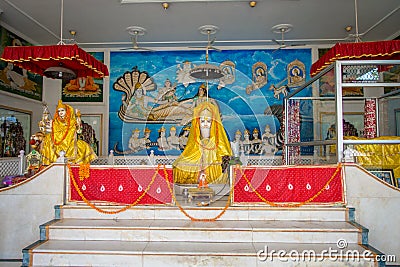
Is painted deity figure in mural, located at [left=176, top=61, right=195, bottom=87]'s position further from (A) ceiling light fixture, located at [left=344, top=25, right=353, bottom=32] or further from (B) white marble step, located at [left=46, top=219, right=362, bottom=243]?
(B) white marble step, located at [left=46, top=219, right=362, bottom=243]

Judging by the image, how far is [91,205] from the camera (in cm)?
418

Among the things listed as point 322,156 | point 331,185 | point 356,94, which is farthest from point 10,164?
point 356,94

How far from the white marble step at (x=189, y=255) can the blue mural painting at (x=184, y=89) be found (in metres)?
5.00

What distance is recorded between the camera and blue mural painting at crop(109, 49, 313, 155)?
8523mm

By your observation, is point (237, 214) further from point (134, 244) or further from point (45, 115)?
point (45, 115)

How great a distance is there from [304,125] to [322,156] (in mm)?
849

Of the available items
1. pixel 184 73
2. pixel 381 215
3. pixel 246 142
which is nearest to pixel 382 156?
pixel 381 215

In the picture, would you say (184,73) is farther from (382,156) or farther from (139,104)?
(382,156)

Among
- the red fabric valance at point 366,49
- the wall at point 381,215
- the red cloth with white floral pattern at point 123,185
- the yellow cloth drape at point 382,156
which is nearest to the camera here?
the wall at point 381,215

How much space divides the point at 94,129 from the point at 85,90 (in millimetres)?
1185

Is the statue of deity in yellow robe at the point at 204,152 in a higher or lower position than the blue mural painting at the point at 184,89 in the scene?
lower

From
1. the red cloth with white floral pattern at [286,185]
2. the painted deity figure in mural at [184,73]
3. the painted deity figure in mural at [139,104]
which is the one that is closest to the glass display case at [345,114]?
the red cloth with white floral pattern at [286,185]

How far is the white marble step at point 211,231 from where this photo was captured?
3.66 meters

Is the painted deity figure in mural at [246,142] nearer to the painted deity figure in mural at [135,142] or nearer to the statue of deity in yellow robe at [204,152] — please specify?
the painted deity figure in mural at [135,142]
